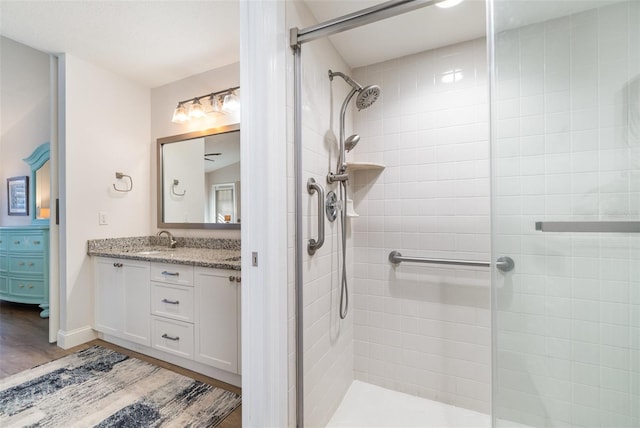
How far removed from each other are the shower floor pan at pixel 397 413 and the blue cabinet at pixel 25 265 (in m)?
3.29

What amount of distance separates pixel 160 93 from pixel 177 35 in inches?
38.2

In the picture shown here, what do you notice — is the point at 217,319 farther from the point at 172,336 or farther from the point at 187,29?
the point at 187,29

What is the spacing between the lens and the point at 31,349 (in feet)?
7.66

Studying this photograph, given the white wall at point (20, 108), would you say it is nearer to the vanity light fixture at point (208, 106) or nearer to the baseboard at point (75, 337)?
the vanity light fixture at point (208, 106)

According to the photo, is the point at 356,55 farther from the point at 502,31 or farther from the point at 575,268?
the point at 575,268

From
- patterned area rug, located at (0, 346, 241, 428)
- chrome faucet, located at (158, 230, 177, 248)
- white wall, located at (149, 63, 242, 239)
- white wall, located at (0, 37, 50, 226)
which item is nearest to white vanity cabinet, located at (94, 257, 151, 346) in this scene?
patterned area rug, located at (0, 346, 241, 428)

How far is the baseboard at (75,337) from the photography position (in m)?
2.35

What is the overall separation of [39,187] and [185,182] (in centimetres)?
217

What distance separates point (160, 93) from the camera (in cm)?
294

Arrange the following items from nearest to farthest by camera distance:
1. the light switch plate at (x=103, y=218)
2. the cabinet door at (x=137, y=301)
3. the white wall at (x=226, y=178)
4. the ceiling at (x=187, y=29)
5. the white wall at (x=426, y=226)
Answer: the ceiling at (x=187, y=29)
the white wall at (x=426, y=226)
the cabinet door at (x=137, y=301)
the white wall at (x=226, y=178)
the light switch plate at (x=103, y=218)

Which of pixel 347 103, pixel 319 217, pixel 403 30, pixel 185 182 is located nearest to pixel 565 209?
pixel 319 217

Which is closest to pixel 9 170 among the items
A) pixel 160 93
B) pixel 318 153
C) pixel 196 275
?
pixel 160 93

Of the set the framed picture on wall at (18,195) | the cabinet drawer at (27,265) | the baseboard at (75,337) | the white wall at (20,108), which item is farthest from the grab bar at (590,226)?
the framed picture on wall at (18,195)

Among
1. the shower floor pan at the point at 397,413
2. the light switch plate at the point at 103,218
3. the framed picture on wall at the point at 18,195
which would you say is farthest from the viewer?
the framed picture on wall at the point at 18,195
